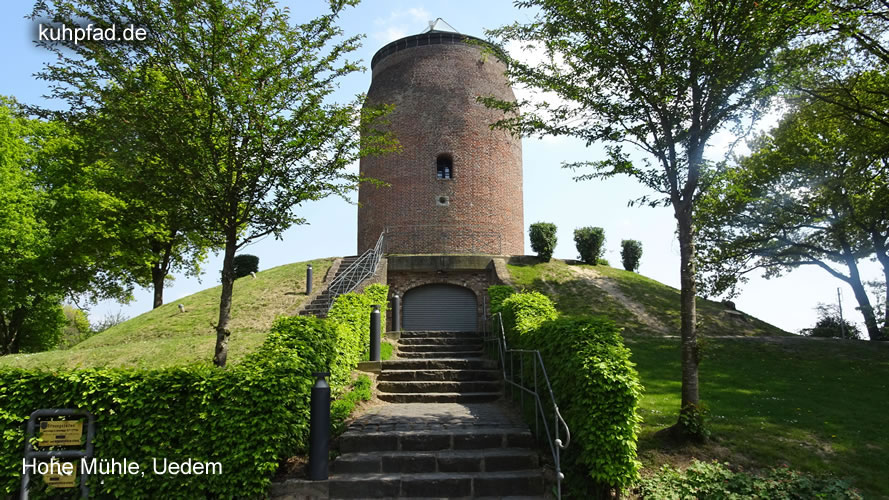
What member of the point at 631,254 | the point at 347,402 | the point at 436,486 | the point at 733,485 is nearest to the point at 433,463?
the point at 436,486

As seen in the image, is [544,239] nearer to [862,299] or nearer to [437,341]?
[437,341]

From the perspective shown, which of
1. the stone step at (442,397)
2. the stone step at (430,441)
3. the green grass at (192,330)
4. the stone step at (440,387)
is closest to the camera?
the stone step at (430,441)

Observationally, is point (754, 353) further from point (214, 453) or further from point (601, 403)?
point (214, 453)

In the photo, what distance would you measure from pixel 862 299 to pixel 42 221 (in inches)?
1192

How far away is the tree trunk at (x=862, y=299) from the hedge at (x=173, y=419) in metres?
19.5

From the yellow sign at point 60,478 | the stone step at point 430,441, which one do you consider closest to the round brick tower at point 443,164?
the stone step at point 430,441

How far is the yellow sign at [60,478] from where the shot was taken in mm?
5238

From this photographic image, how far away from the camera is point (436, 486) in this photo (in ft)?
18.1

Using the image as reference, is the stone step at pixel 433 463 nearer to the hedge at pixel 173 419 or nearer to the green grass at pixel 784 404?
the hedge at pixel 173 419

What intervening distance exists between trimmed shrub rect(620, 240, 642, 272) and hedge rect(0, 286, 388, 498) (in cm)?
1763

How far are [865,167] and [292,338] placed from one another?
15.8 meters

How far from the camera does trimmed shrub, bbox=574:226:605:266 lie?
19.2 m

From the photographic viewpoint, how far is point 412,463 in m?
5.88

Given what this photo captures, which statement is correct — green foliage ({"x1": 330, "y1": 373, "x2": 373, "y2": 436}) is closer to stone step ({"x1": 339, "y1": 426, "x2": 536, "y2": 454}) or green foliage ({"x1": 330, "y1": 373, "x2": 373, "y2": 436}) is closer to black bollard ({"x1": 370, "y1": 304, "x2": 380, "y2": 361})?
stone step ({"x1": 339, "y1": 426, "x2": 536, "y2": 454})
